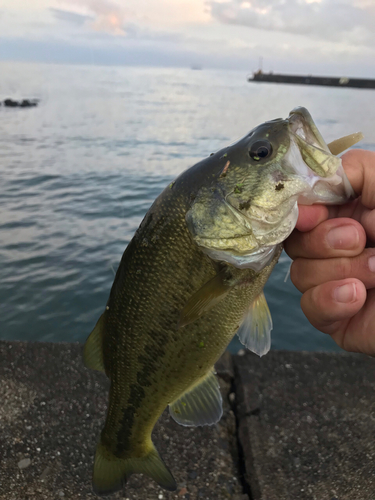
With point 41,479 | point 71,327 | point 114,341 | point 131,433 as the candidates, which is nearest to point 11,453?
point 41,479

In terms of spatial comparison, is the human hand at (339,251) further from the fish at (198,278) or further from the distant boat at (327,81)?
Result: the distant boat at (327,81)

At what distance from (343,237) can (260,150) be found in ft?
1.97

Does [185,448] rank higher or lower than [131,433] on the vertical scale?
lower

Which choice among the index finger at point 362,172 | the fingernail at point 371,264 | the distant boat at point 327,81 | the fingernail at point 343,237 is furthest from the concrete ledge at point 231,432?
the distant boat at point 327,81

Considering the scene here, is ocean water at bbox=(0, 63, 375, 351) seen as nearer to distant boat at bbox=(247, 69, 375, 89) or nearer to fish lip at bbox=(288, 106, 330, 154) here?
fish lip at bbox=(288, 106, 330, 154)

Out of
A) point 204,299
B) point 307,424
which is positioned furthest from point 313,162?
point 307,424

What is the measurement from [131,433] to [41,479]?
85 centimetres

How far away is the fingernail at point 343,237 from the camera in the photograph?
1844mm

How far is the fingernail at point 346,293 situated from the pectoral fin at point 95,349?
1.30 m

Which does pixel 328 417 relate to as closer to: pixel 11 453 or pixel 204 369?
pixel 204 369

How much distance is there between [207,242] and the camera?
175 centimetres

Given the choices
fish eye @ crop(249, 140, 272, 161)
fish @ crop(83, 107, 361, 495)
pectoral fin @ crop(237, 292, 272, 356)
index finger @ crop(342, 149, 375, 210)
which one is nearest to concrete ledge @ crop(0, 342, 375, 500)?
fish @ crop(83, 107, 361, 495)

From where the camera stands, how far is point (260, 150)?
1712 millimetres

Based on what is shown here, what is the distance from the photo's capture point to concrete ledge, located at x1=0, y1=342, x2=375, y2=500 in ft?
8.22
